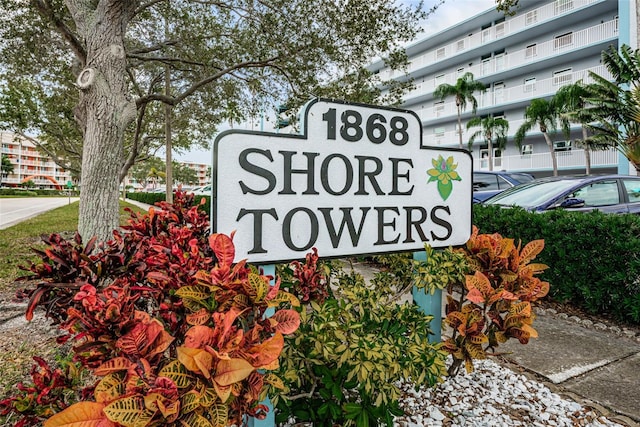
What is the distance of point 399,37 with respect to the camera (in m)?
6.61

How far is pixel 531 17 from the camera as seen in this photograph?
2073cm

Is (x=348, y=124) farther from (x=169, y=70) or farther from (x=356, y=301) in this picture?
(x=169, y=70)

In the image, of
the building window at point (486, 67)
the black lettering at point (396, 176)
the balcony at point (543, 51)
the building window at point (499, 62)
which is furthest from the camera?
the building window at point (486, 67)

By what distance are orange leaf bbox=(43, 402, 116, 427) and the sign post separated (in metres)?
0.74

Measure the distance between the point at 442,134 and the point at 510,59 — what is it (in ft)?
21.9

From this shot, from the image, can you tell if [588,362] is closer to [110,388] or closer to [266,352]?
[266,352]

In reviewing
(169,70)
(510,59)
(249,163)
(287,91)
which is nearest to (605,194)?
(287,91)

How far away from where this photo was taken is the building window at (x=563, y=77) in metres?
19.2

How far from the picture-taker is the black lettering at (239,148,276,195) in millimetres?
1509

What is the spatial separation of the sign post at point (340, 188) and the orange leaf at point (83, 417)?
0.74 m

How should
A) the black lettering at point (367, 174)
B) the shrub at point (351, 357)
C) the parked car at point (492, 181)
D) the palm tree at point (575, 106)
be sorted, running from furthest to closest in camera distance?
the palm tree at point (575, 106) → the parked car at point (492, 181) → the black lettering at point (367, 174) → the shrub at point (351, 357)

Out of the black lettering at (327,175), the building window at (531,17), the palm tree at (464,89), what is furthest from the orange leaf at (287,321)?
the building window at (531,17)

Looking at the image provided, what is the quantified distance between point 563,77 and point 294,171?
23329 millimetres

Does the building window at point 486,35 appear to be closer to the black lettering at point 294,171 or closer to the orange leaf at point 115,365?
the black lettering at point 294,171
